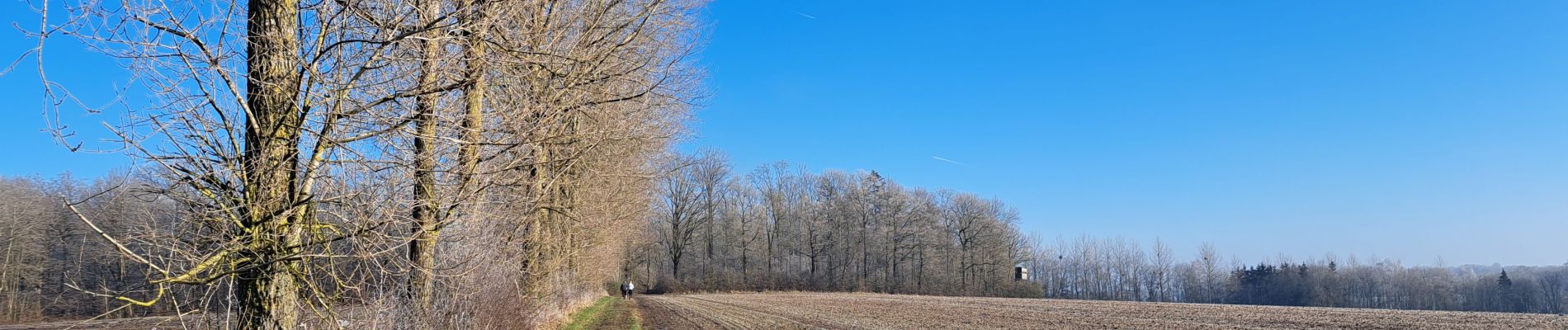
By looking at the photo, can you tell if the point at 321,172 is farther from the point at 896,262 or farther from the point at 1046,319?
the point at 896,262

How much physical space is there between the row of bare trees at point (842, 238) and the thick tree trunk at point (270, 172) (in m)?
61.8

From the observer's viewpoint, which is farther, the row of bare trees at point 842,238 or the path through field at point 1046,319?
the row of bare trees at point 842,238

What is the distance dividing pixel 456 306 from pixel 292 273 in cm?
412

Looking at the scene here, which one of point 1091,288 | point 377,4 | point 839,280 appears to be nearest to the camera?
point 377,4

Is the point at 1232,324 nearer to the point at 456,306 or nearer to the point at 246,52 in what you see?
the point at 456,306

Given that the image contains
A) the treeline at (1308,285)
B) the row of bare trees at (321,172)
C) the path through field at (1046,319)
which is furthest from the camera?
the treeline at (1308,285)

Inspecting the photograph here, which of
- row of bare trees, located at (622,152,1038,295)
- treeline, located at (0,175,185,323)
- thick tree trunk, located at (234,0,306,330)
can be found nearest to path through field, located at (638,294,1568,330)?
treeline, located at (0,175,185,323)

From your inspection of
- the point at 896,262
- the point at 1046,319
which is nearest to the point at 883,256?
the point at 896,262

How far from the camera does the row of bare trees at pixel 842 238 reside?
225 ft

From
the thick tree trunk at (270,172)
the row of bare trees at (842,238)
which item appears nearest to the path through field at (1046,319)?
the thick tree trunk at (270,172)

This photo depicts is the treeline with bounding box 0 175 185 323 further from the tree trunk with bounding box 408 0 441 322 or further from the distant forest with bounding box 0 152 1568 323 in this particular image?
the distant forest with bounding box 0 152 1568 323

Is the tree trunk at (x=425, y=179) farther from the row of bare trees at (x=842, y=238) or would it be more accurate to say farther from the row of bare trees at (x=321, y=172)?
the row of bare trees at (x=842, y=238)

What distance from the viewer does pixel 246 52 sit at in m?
4.78

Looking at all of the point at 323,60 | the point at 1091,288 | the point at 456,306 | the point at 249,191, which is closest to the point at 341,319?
the point at 249,191
